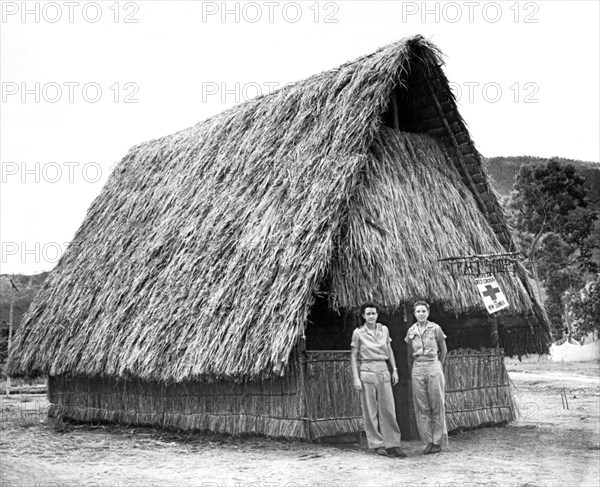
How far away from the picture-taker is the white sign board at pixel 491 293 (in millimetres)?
9359

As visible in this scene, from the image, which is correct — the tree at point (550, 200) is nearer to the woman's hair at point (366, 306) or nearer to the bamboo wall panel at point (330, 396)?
the bamboo wall panel at point (330, 396)

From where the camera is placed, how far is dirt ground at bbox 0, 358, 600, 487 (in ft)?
21.4

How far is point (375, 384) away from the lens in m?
8.09

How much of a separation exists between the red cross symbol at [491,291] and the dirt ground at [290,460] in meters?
1.81

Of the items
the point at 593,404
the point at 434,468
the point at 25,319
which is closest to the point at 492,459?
the point at 434,468

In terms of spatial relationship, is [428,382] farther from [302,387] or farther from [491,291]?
[491,291]

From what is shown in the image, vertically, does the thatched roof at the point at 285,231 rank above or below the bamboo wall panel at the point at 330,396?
above

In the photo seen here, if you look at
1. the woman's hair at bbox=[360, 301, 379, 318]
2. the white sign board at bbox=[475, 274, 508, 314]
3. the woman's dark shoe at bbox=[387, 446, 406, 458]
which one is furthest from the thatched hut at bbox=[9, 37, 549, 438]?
the woman's dark shoe at bbox=[387, 446, 406, 458]

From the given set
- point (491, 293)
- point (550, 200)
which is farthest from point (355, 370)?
point (550, 200)

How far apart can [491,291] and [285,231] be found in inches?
109

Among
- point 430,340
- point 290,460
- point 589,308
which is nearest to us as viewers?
point 290,460

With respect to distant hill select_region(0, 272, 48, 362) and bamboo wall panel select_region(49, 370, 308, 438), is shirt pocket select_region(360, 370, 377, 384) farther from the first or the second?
distant hill select_region(0, 272, 48, 362)

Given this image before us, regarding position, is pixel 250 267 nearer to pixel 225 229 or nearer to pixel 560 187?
pixel 225 229

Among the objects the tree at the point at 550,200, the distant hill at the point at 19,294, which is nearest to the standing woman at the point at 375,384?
the distant hill at the point at 19,294
